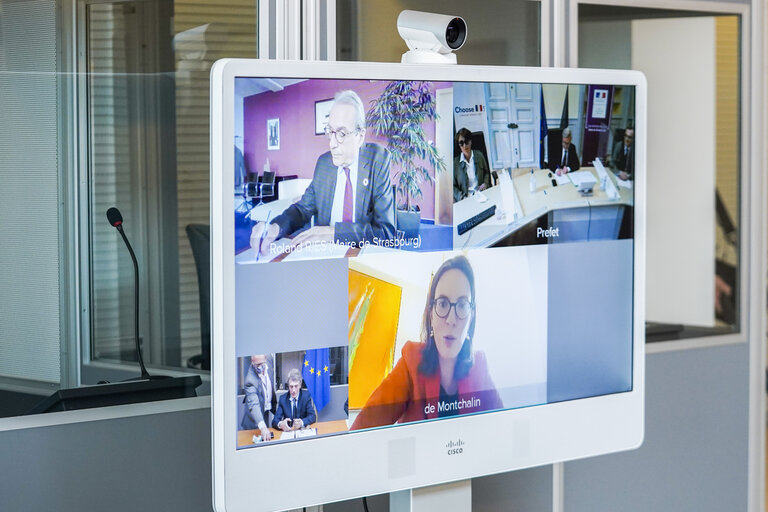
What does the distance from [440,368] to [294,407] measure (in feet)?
0.85

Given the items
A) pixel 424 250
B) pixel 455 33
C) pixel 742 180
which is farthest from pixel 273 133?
pixel 742 180

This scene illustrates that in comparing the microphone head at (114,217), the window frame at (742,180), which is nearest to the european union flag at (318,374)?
the microphone head at (114,217)

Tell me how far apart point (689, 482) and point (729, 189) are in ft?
2.60

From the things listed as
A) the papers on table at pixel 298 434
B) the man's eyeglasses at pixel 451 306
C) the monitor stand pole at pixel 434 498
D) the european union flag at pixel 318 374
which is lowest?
the monitor stand pole at pixel 434 498

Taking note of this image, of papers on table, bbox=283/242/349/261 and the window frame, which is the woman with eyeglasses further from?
the window frame

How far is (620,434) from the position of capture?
1.61 metres

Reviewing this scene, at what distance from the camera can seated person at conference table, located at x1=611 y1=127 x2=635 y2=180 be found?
1.61 metres

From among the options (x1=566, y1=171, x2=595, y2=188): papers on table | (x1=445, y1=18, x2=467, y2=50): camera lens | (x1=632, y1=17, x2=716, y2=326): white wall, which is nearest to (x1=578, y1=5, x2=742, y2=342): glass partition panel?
(x1=632, y1=17, x2=716, y2=326): white wall

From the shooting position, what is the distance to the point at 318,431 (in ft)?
4.30

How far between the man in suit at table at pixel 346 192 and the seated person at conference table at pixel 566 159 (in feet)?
1.11

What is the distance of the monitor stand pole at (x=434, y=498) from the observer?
147 centimetres

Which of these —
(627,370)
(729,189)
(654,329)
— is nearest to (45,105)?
(627,370)

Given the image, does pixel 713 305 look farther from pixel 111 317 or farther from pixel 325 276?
pixel 111 317

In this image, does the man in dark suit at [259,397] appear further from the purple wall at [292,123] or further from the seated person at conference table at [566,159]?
the seated person at conference table at [566,159]
